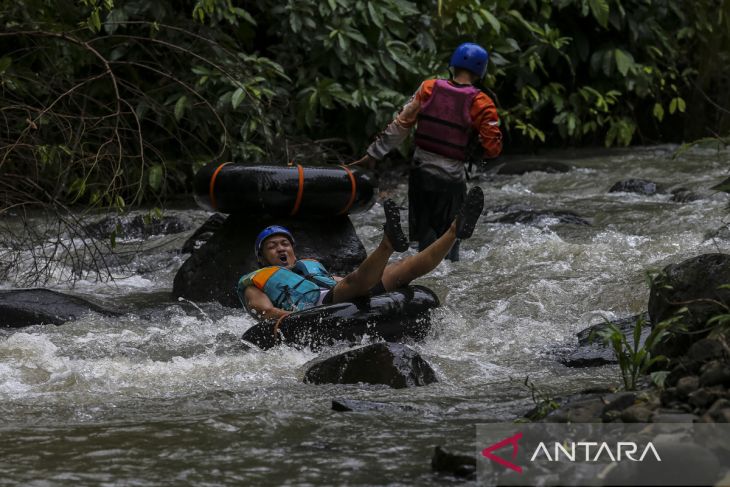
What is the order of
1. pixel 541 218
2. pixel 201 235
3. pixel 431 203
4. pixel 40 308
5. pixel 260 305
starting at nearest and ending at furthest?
pixel 260 305 → pixel 40 308 → pixel 431 203 → pixel 201 235 → pixel 541 218

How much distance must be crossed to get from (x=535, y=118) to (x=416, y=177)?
676 cm

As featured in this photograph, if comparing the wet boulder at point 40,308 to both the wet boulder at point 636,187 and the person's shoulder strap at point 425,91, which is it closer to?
the person's shoulder strap at point 425,91

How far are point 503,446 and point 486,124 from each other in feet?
10.6

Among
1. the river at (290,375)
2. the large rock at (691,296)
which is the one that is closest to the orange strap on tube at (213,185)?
the river at (290,375)

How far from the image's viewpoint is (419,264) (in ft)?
18.5

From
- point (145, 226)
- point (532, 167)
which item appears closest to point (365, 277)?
point (145, 226)

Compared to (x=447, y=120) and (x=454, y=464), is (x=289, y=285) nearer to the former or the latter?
(x=447, y=120)

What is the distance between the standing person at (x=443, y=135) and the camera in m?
6.32

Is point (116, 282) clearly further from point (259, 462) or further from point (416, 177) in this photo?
point (259, 462)

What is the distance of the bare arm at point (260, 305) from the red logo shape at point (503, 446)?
2351mm

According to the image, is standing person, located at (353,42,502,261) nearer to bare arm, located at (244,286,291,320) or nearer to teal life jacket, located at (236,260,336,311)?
teal life jacket, located at (236,260,336,311)

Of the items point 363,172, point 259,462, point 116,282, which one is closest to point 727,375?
point 259,462

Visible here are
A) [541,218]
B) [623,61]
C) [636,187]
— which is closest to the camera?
[541,218]

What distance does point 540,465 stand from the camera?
3.18m
